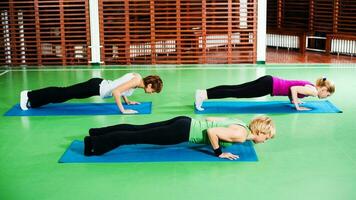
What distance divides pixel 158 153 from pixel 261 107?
8.30 feet

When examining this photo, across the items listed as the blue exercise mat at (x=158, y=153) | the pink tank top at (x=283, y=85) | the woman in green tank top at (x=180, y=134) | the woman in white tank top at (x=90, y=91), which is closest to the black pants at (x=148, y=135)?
the woman in green tank top at (x=180, y=134)

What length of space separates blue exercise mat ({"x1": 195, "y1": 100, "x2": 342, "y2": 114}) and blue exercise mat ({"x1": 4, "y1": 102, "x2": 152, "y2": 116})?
88 cm

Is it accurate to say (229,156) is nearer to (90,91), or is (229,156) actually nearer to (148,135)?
(148,135)

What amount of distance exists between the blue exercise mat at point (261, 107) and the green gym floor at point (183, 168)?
A: 199 millimetres

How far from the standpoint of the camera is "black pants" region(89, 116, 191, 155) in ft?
15.3

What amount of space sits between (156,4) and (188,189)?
746 cm

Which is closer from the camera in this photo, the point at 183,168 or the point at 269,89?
the point at 183,168

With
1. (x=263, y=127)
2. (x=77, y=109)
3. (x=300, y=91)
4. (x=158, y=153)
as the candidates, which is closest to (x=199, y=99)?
(x=300, y=91)

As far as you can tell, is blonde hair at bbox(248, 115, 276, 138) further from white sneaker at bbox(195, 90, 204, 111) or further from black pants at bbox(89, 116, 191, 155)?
white sneaker at bbox(195, 90, 204, 111)

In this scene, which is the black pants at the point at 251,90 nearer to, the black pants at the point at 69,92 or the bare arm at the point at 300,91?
the bare arm at the point at 300,91

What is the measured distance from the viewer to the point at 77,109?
275 inches

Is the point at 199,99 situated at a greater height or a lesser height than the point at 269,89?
lesser

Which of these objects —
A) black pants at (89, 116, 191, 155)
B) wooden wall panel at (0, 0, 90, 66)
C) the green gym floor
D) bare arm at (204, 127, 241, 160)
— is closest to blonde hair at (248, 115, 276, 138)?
bare arm at (204, 127, 241, 160)

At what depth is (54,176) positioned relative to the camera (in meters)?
4.44
